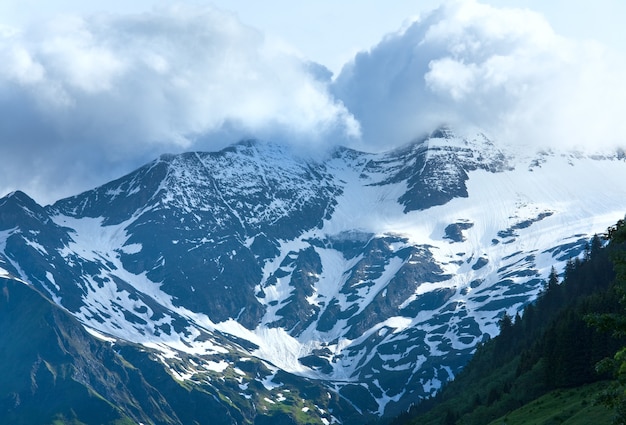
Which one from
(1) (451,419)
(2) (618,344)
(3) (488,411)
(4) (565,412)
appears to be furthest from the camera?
(1) (451,419)

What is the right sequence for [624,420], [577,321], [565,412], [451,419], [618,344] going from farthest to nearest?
[451,419]
[577,321]
[618,344]
[565,412]
[624,420]

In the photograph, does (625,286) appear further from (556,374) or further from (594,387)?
(556,374)

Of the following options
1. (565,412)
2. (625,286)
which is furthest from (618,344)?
(625,286)

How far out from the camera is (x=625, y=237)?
68562 millimetres

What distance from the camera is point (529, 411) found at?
147750 millimetres

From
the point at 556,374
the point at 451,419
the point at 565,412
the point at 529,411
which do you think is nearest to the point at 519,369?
the point at 451,419

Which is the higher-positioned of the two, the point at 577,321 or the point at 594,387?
the point at 577,321

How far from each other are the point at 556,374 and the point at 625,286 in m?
97.0

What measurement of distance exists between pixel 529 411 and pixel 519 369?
52692 millimetres

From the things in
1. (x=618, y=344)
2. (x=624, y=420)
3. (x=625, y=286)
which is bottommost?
(x=624, y=420)

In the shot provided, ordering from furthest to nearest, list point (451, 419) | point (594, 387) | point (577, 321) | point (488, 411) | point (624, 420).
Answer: point (451, 419) → point (488, 411) → point (577, 321) → point (594, 387) → point (624, 420)

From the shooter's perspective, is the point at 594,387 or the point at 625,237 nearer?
the point at 625,237

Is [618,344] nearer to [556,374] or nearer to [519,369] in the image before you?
[556,374]

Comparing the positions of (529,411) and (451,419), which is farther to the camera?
(451,419)
